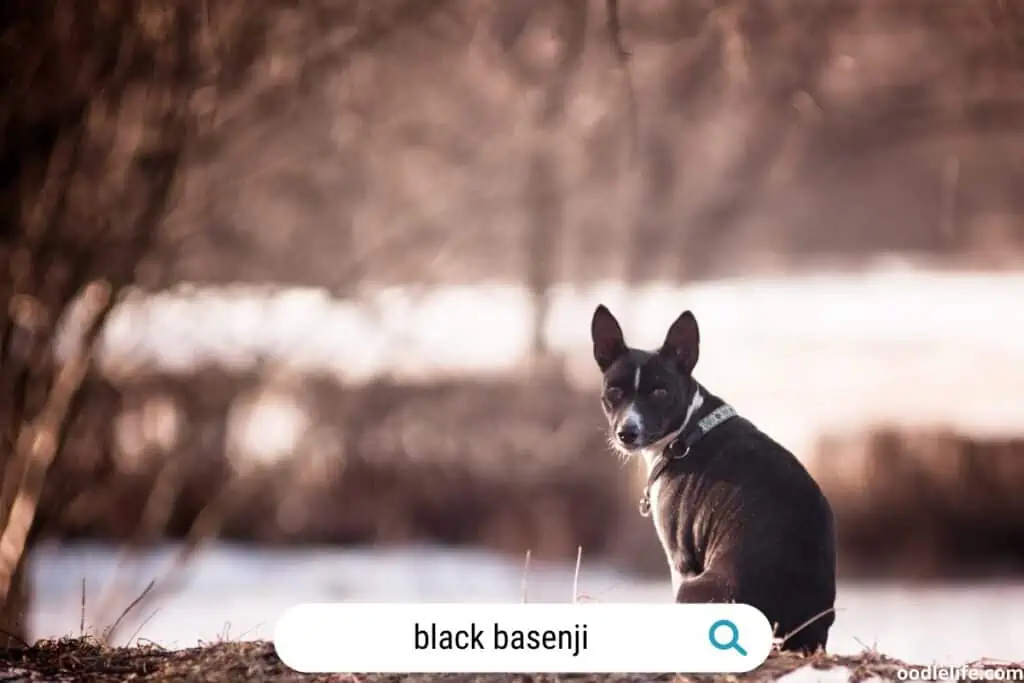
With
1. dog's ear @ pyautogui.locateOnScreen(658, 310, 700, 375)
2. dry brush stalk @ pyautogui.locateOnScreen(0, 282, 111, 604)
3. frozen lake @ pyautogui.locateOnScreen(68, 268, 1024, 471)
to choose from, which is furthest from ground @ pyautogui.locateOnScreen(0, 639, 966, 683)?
dry brush stalk @ pyautogui.locateOnScreen(0, 282, 111, 604)

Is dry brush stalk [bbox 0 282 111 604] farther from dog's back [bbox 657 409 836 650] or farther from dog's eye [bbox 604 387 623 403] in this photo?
dog's back [bbox 657 409 836 650]

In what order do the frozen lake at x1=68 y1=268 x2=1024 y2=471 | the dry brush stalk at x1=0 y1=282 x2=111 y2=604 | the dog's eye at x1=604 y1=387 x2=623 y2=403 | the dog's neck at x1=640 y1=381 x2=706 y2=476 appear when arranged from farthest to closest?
the dry brush stalk at x1=0 y1=282 x2=111 y2=604 < the frozen lake at x1=68 y1=268 x2=1024 y2=471 < the dog's eye at x1=604 y1=387 x2=623 y2=403 < the dog's neck at x1=640 y1=381 x2=706 y2=476

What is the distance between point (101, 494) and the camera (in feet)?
11.8

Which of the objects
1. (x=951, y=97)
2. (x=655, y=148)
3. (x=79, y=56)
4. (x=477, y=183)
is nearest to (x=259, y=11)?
(x=79, y=56)

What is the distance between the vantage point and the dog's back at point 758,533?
6.78ft

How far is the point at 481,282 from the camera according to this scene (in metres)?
3.12

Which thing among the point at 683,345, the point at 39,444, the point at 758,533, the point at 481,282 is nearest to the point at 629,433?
the point at 683,345

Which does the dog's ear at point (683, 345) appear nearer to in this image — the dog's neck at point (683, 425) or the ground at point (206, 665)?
the dog's neck at point (683, 425)

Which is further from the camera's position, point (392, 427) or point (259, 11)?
point (392, 427)

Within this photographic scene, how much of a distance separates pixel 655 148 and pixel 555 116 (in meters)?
0.36

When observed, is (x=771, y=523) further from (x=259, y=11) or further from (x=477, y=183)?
(x=259, y=11)

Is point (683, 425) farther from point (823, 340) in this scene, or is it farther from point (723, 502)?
point (823, 340)

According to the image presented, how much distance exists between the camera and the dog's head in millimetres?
2191

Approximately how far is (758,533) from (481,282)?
1421mm
